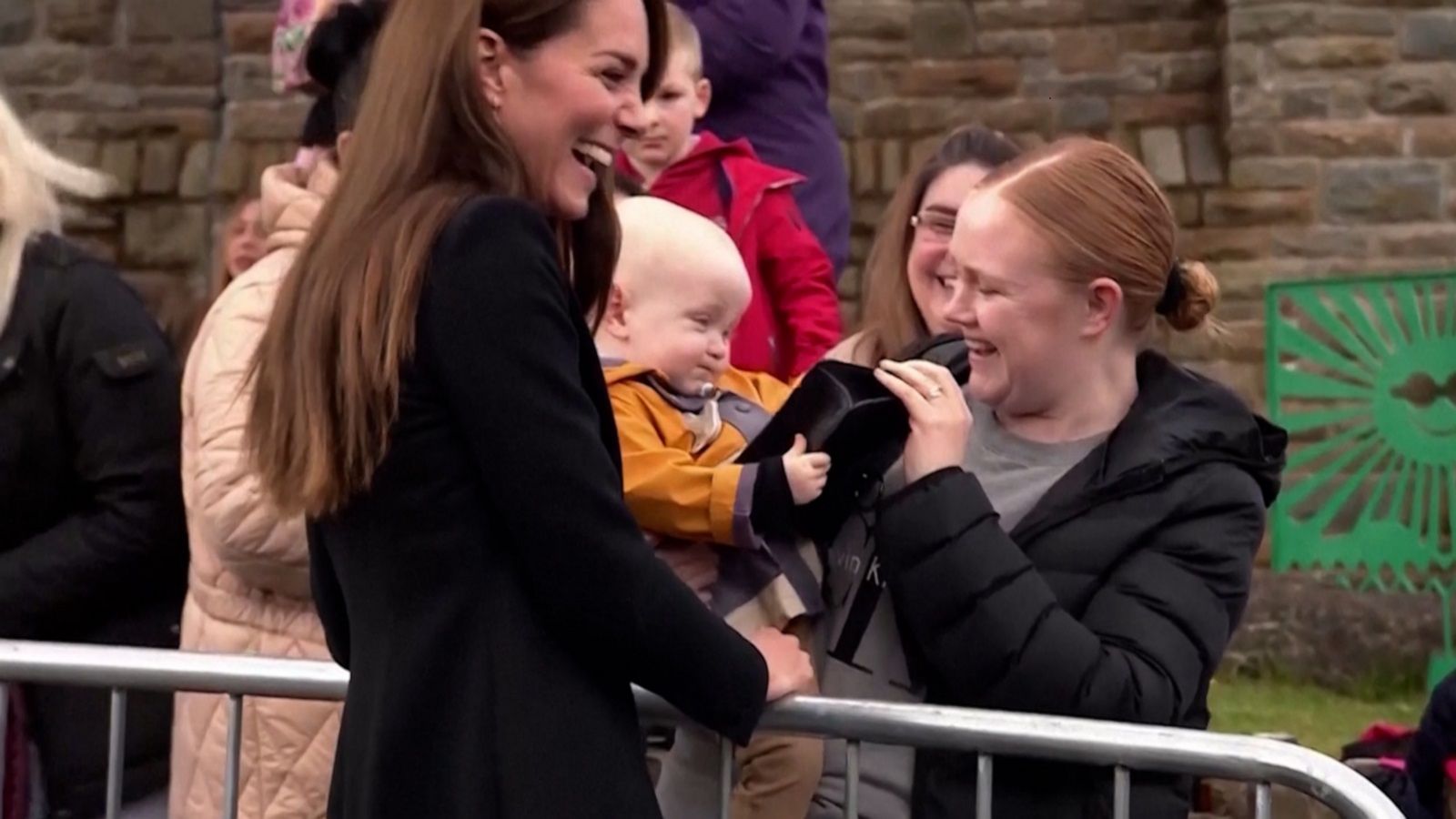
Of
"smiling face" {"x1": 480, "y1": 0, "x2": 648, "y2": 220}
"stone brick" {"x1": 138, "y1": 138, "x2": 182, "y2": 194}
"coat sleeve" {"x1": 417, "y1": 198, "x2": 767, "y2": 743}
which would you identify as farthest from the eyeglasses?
"stone brick" {"x1": 138, "y1": 138, "x2": 182, "y2": 194}

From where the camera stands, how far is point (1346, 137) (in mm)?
8578

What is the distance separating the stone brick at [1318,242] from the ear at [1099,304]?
21.0 feet

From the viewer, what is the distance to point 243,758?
10.2 ft

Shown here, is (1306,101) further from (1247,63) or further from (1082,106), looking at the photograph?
(1082,106)

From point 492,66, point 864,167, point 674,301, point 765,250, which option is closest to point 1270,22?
point 864,167

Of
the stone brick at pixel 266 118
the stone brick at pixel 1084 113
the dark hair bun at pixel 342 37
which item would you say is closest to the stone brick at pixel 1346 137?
the stone brick at pixel 1084 113

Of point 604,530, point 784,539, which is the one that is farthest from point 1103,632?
point 604,530

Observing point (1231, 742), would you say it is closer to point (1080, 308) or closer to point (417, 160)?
point (1080, 308)

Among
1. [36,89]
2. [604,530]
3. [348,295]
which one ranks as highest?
[348,295]

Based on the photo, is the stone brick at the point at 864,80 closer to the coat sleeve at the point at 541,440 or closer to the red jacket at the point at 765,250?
the red jacket at the point at 765,250

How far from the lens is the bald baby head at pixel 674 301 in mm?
2730

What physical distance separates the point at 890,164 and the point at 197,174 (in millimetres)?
3048

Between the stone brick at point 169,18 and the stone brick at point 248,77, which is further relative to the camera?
the stone brick at point 169,18

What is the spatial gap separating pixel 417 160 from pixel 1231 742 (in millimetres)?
965
